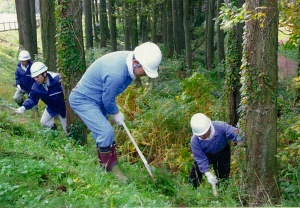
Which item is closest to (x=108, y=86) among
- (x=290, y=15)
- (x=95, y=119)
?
(x=95, y=119)

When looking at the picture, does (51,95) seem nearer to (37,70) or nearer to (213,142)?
(37,70)

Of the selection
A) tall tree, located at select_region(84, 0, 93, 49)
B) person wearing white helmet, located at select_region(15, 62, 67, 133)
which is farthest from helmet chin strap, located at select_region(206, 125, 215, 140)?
tall tree, located at select_region(84, 0, 93, 49)

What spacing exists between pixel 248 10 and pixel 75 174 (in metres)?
3.31

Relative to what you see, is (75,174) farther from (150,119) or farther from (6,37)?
(6,37)

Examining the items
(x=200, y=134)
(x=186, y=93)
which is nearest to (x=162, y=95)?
(x=186, y=93)

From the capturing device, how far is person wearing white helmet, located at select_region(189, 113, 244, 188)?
279 inches

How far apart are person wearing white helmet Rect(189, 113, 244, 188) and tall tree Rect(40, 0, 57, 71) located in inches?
258

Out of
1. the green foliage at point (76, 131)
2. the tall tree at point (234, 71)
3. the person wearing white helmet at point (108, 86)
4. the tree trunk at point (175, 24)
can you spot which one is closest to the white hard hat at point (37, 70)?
the green foliage at point (76, 131)

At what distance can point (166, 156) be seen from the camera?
31.9ft

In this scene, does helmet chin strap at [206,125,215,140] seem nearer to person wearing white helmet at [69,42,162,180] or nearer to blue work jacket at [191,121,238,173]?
blue work jacket at [191,121,238,173]

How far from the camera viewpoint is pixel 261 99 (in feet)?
18.9

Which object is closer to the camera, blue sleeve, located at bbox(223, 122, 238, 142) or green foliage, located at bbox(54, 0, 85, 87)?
blue sleeve, located at bbox(223, 122, 238, 142)

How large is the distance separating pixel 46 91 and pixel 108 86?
3.09 m

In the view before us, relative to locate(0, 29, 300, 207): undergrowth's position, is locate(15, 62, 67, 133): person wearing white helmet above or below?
above
